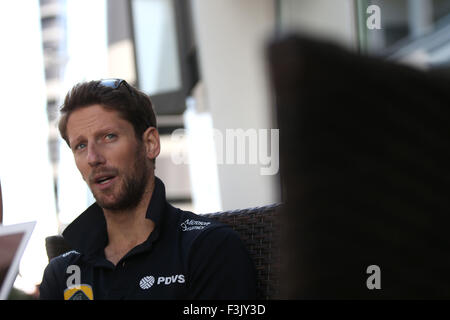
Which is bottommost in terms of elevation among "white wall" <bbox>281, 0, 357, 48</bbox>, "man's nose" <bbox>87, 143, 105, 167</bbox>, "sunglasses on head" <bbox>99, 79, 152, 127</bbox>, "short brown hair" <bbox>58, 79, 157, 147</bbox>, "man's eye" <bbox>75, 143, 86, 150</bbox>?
"man's nose" <bbox>87, 143, 105, 167</bbox>

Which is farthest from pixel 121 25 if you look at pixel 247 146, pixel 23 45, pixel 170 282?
pixel 170 282

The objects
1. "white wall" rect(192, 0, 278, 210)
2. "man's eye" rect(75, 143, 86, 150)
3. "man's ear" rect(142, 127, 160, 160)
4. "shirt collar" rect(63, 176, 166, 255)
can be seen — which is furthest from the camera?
"white wall" rect(192, 0, 278, 210)

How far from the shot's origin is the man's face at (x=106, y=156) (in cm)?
187

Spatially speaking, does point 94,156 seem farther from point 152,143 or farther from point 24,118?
point 24,118

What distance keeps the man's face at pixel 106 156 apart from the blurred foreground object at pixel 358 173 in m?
1.40

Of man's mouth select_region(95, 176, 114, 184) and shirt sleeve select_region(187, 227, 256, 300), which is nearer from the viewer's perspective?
shirt sleeve select_region(187, 227, 256, 300)

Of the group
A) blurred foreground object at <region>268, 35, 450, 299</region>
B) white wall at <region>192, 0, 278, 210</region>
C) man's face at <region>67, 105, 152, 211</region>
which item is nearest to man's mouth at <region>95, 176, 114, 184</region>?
man's face at <region>67, 105, 152, 211</region>

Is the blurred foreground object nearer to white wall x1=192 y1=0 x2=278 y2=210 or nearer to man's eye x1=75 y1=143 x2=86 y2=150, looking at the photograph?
man's eye x1=75 y1=143 x2=86 y2=150

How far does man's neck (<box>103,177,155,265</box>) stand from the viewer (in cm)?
182

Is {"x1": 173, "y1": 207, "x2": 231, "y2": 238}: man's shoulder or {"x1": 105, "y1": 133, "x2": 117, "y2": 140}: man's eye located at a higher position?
{"x1": 105, "y1": 133, "x2": 117, "y2": 140}: man's eye

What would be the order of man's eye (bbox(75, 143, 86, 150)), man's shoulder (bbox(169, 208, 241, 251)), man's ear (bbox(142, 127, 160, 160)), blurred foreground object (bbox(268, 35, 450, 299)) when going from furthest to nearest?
man's ear (bbox(142, 127, 160, 160)) → man's eye (bbox(75, 143, 86, 150)) → man's shoulder (bbox(169, 208, 241, 251)) → blurred foreground object (bbox(268, 35, 450, 299))

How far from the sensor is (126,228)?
6.13ft

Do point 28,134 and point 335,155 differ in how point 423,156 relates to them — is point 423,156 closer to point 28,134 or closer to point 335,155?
point 335,155

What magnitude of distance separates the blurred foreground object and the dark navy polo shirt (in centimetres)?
97
